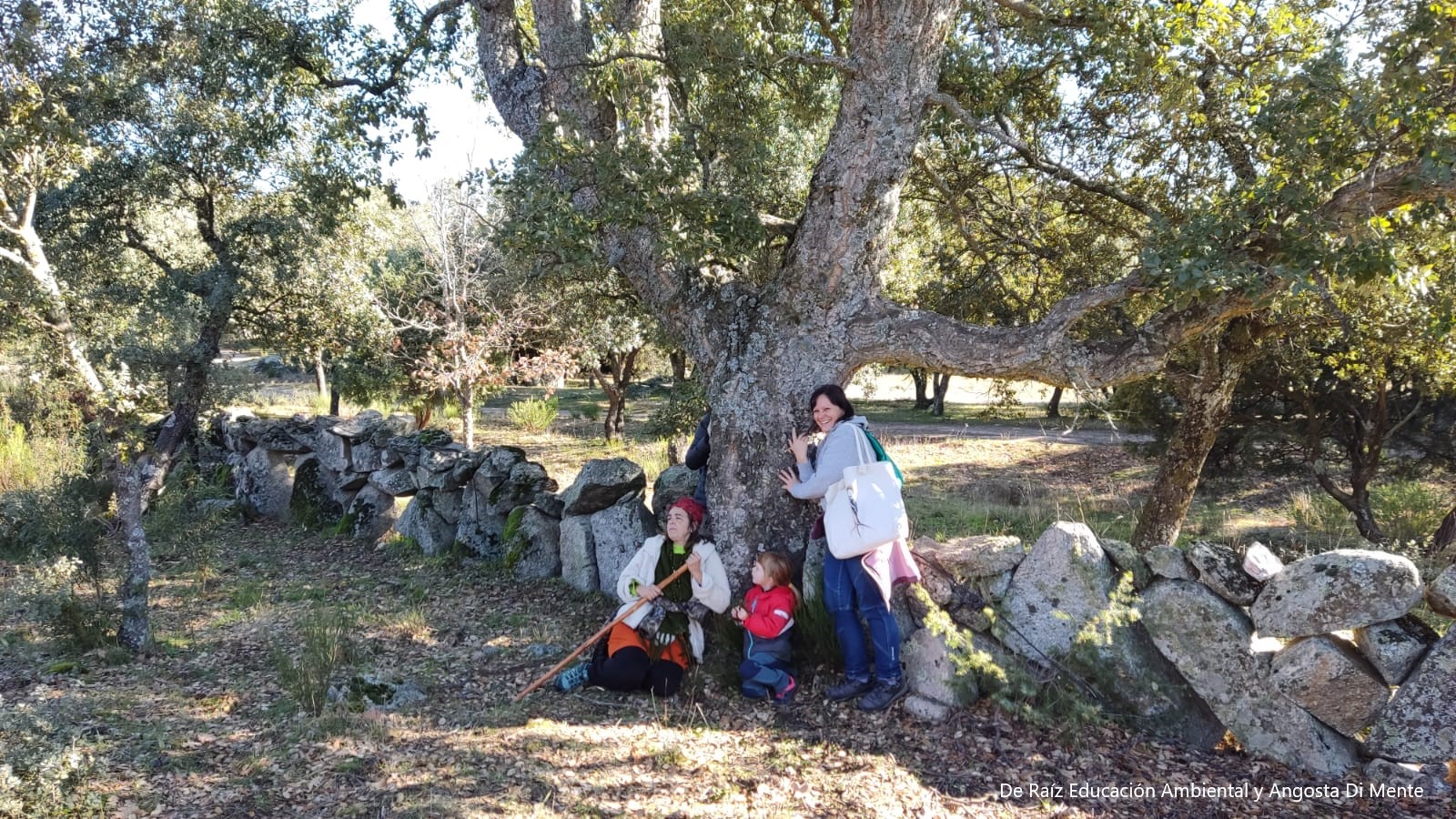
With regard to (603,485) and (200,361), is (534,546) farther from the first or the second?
(200,361)

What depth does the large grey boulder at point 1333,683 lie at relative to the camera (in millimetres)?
3920

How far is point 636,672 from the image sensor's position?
4770 millimetres

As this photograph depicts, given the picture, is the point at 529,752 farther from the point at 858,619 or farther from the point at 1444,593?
the point at 1444,593

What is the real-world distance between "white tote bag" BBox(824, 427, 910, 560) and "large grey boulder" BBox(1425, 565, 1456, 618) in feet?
8.11

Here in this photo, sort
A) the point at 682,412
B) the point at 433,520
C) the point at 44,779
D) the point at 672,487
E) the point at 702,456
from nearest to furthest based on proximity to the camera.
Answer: the point at 44,779 → the point at 702,456 → the point at 672,487 → the point at 433,520 → the point at 682,412

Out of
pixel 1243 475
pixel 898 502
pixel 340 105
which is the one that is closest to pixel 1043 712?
pixel 898 502

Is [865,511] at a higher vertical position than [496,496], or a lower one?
higher

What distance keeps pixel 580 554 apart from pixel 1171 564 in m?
4.36

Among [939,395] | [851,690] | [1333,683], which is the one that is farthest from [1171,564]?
[939,395]

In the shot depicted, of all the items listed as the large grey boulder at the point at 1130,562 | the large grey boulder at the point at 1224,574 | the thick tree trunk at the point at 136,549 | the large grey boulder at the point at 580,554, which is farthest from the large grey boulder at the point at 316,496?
the large grey boulder at the point at 1224,574

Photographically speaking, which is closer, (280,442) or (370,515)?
(370,515)

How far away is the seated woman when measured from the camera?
4793 mm

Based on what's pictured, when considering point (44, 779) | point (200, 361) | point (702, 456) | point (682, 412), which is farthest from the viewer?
point (682, 412)

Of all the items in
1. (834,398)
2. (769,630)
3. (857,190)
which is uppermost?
(857,190)
